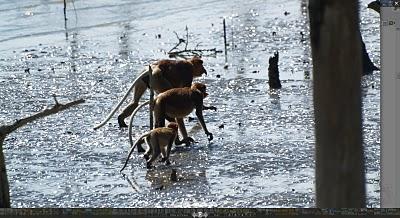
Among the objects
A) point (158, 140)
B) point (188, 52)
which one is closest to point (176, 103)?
point (158, 140)

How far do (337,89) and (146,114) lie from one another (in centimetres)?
857

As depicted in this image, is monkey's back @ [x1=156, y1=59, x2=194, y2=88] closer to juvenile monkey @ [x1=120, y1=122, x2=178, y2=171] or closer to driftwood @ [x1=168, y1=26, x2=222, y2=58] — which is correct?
juvenile monkey @ [x1=120, y1=122, x2=178, y2=171]

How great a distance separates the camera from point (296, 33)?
671 inches

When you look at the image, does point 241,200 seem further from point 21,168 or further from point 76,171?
point 21,168

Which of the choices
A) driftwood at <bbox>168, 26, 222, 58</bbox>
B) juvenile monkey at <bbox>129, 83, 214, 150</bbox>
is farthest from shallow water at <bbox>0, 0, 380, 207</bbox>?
juvenile monkey at <bbox>129, 83, 214, 150</bbox>

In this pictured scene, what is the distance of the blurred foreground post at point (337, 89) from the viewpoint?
2600 mm

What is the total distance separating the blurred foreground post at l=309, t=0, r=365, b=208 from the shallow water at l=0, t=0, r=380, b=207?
11.7ft

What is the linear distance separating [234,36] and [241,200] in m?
10.4

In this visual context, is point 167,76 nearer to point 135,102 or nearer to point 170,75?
point 170,75

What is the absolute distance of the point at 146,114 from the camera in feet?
36.5

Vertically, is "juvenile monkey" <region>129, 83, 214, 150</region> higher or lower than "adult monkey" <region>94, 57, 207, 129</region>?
lower

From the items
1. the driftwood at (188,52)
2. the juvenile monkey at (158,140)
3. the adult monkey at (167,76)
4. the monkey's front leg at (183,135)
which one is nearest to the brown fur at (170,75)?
the adult monkey at (167,76)

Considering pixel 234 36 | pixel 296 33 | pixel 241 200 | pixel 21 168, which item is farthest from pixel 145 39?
pixel 241 200

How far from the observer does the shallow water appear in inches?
303
